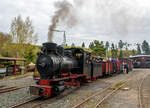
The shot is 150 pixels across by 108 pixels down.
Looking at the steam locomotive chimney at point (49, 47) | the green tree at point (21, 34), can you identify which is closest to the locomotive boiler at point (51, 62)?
the steam locomotive chimney at point (49, 47)

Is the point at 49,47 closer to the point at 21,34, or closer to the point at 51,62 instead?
the point at 51,62

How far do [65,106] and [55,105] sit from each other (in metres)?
0.50

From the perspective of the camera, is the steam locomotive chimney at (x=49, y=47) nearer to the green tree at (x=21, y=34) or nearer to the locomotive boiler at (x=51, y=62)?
the locomotive boiler at (x=51, y=62)

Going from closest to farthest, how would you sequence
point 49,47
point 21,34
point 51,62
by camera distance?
point 51,62
point 49,47
point 21,34

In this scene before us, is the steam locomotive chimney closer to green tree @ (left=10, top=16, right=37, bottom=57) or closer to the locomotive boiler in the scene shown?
the locomotive boiler

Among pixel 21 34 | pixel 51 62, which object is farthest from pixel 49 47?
pixel 21 34

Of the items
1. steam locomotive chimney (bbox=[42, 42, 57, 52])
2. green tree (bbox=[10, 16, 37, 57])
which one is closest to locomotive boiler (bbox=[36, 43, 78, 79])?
steam locomotive chimney (bbox=[42, 42, 57, 52])

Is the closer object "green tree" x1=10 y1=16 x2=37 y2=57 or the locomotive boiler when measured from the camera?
the locomotive boiler

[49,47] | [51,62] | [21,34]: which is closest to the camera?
[51,62]

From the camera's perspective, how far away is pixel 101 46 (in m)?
41.6

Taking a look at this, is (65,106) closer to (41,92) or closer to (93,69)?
(41,92)

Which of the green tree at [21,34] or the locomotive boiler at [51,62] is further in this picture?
the green tree at [21,34]

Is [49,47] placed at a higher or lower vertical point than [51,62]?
higher

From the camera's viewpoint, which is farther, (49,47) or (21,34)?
(21,34)
